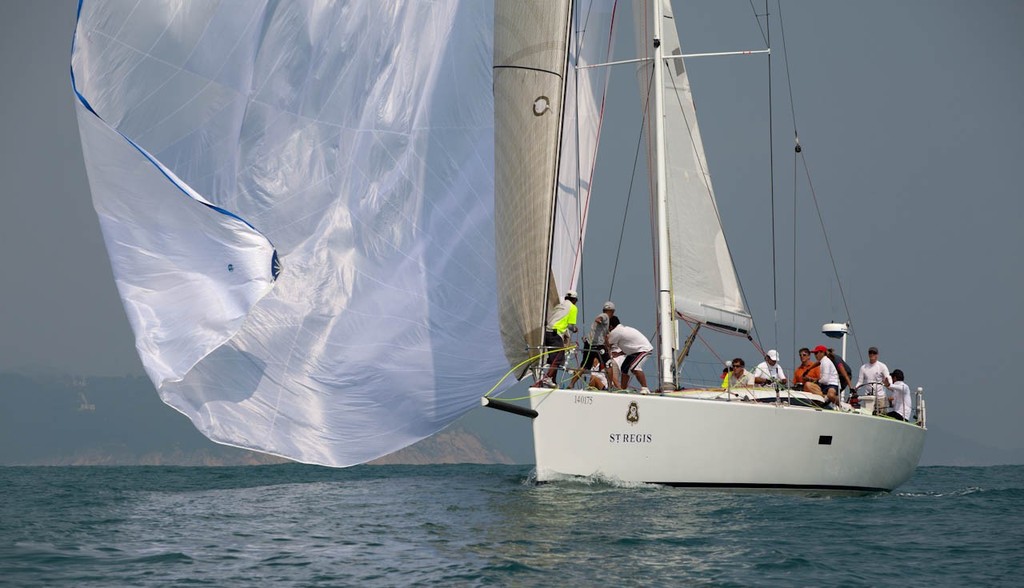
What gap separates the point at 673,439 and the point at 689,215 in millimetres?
4348

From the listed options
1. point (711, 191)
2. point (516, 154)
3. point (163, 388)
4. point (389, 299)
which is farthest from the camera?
point (711, 191)

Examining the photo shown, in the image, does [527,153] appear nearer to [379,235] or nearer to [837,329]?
[379,235]

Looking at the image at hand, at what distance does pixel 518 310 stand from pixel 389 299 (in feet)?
6.90

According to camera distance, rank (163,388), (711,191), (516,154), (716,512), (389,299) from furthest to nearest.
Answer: (711,191) < (389,299) < (516,154) < (163,388) < (716,512)

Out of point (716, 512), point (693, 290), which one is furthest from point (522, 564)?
point (693, 290)

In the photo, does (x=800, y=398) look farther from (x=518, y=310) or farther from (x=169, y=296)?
(x=169, y=296)

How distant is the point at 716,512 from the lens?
12828 mm

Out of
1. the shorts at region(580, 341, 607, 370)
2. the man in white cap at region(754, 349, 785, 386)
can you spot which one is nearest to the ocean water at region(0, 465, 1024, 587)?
the shorts at region(580, 341, 607, 370)

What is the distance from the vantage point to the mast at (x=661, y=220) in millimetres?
15938

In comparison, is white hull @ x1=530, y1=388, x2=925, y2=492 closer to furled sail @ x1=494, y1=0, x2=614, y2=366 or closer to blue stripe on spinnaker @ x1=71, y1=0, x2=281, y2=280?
Answer: furled sail @ x1=494, y1=0, x2=614, y2=366

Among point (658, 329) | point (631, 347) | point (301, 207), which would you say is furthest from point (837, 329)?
point (301, 207)

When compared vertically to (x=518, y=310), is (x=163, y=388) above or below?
below

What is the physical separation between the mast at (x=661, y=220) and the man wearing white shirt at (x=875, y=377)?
10.9 ft

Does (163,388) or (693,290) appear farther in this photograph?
(693,290)
